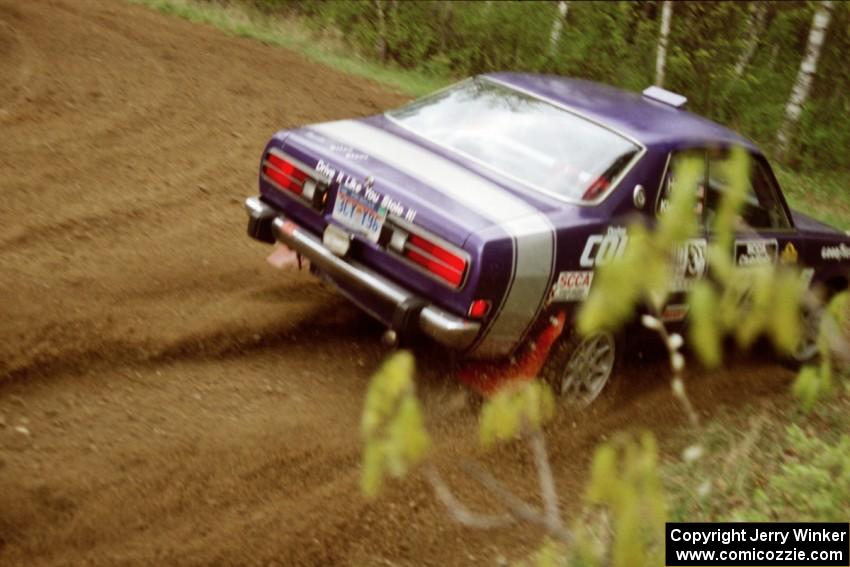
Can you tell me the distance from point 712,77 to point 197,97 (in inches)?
356

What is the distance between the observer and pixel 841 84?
14.8 metres

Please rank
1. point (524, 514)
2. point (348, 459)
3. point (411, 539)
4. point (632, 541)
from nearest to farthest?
point (632, 541), point (524, 514), point (411, 539), point (348, 459)

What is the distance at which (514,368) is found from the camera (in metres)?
4.66

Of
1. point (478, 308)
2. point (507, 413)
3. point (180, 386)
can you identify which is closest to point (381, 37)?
point (180, 386)

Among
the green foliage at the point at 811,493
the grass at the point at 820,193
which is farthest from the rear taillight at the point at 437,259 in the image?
the grass at the point at 820,193

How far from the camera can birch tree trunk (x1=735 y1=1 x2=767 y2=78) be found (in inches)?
591

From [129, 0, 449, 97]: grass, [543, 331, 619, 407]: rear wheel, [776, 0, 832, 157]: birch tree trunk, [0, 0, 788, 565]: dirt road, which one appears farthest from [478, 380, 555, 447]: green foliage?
[776, 0, 832, 157]: birch tree trunk

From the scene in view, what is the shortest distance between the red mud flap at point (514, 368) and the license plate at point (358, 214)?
93 cm

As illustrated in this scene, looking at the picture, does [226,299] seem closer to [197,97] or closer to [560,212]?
[560,212]

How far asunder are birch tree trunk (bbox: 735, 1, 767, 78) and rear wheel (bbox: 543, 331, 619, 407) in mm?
11387

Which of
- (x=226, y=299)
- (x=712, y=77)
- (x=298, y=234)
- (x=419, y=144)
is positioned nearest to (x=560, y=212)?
(x=419, y=144)

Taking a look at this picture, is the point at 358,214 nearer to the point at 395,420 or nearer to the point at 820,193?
the point at 395,420

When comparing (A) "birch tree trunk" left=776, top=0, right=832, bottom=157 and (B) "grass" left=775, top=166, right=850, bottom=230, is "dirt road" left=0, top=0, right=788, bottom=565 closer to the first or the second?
(B) "grass" left=775, top=166, right=850, bottom=230

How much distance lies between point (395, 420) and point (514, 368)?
3034 mm
